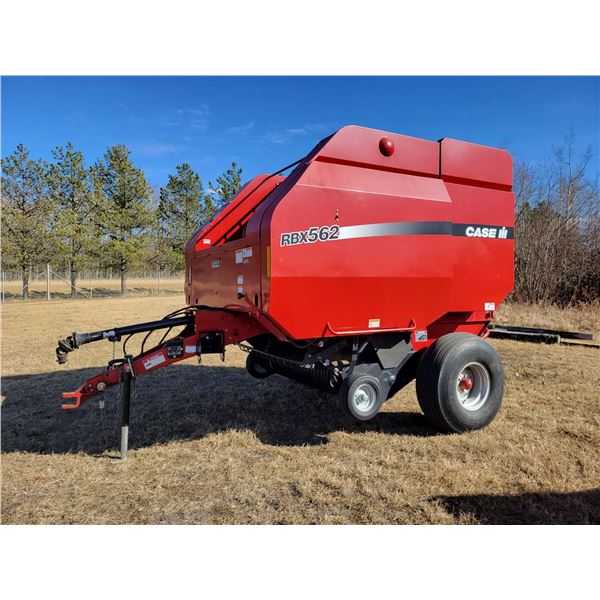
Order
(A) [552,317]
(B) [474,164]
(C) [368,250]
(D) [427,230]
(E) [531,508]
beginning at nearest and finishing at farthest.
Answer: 1. (E) [531,508]
2. (C) [368,250]
3. (D) [427,230]
4. (B) [474,164]
5. (A) [552,317]

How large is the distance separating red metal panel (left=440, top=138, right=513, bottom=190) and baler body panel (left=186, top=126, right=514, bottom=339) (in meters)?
0.01

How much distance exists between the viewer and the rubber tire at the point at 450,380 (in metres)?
3.88

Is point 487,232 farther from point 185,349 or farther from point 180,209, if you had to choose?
point 180,209

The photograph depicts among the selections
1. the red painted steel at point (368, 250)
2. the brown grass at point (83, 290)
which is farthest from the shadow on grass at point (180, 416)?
the brown grass at point (83, 290)

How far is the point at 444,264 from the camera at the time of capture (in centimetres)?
396

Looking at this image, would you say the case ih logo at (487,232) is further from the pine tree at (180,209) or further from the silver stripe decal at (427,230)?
the pine tree at (180,209)

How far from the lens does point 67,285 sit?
3212 cm

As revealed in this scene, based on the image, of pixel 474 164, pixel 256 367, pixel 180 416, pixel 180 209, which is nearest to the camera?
pixel 474 164

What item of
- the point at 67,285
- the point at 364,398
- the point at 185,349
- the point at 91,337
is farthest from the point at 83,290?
the point at 364,398

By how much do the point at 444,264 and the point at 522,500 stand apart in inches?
77.7

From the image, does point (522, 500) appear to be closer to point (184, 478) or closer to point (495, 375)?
point (495, 375)

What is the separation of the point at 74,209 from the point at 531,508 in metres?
29.0

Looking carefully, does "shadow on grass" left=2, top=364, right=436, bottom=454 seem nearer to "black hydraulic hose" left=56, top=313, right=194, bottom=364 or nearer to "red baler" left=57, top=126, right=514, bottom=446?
"red baler" left=57, top=126, right=514, bottom=446

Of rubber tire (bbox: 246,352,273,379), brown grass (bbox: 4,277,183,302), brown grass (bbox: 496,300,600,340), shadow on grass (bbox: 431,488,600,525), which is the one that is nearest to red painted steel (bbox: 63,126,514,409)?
rubber tire (bbox: 246,352,273,379)
